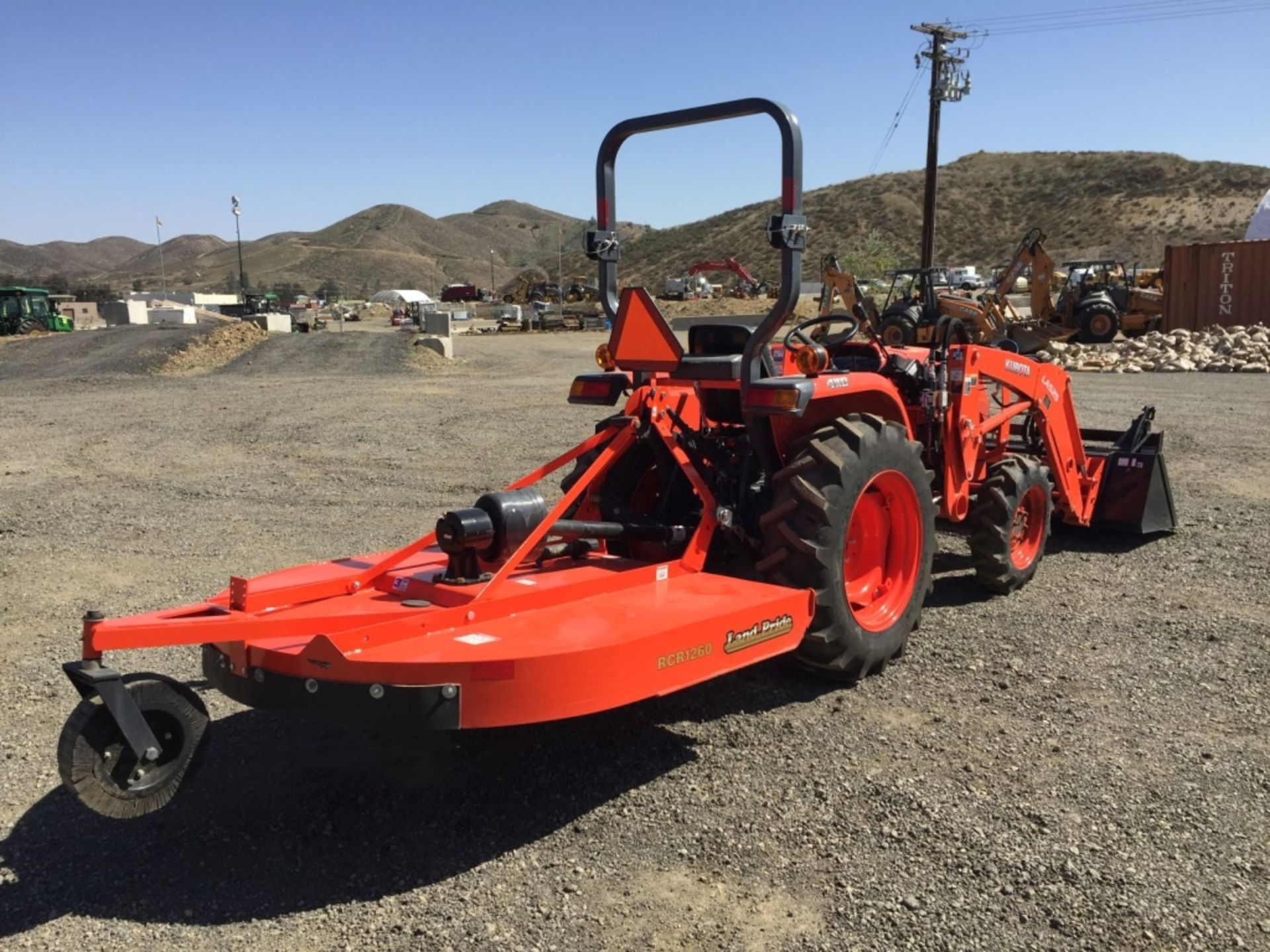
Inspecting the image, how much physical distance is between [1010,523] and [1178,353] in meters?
19.3

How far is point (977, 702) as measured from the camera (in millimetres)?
4195

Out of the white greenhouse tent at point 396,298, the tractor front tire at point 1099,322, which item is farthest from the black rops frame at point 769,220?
the white greenhouse tent at point 396,298

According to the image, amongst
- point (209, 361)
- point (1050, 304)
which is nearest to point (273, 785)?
point (209, 361)

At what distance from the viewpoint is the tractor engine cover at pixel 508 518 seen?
3748 millimetres

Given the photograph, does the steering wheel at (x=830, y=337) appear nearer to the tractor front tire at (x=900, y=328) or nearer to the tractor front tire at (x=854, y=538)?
the tractor front tire at (x=854, y=538)

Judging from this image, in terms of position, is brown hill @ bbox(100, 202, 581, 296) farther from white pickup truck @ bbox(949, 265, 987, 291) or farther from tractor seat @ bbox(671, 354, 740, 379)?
tractor seat @ bbox(671, 354, 740, 379)

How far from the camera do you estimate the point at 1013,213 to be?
256 feet

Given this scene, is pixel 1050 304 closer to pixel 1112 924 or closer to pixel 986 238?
pixel 1112 924

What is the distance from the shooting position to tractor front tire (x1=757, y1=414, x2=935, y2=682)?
3990mm

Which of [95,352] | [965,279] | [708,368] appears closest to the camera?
[708,368]

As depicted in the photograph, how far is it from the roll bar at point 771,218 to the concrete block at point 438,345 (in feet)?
65.7

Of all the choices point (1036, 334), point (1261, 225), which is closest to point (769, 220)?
point (1036, 334)

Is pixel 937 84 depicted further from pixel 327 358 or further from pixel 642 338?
pixel 642 338

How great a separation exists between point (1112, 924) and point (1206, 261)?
87.7ft
